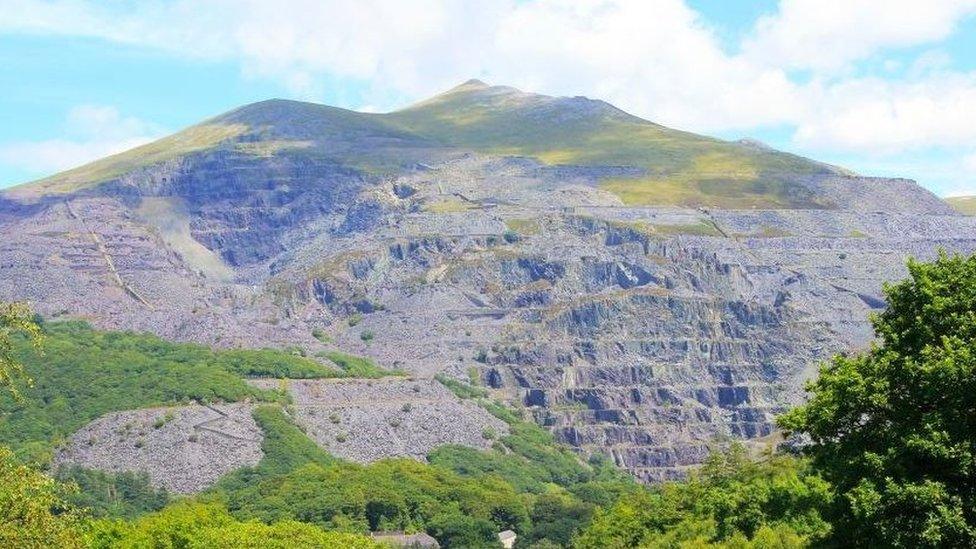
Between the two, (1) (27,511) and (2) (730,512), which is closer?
(1) (27,511)

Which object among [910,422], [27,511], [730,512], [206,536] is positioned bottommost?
[206,536]

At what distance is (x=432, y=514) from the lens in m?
195

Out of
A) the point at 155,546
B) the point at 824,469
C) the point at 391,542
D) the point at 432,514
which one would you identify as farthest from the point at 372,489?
the point at 824,469

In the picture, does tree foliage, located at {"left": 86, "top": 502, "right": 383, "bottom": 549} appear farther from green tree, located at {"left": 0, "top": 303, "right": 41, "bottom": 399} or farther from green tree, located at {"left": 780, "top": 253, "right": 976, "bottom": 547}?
green tree, located at {"left": 0, "top": 303, "right": 41, "bottom": 399}

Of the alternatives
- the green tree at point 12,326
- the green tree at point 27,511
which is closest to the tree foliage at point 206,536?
the green tree at point 27,511

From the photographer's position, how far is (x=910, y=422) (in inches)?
2015

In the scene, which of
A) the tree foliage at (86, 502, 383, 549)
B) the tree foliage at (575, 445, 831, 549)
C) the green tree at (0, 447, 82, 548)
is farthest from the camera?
the tree foliage at (86, 502, 383, 549)

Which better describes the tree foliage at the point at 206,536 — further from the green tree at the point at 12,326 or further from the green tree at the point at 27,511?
the green tree at the point at 12,326

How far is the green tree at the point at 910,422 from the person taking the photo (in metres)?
48.2

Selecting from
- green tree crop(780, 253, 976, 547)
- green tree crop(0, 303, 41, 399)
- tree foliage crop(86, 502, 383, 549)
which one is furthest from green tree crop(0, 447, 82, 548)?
tree foliage crop(86, 502, 383, 549)

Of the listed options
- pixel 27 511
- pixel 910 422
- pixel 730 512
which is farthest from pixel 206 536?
pixel 910 422

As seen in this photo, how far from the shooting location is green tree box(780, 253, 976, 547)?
158ft

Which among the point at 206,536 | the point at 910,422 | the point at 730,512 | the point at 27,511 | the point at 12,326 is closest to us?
the point at 12,326

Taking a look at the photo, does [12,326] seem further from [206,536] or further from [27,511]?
[206,536]
